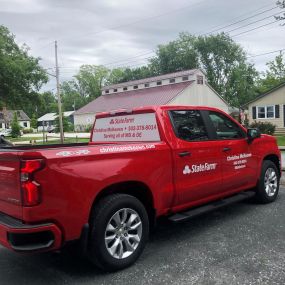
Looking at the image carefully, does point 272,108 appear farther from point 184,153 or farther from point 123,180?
point 123,180

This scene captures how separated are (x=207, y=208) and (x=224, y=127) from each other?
54.4 inches

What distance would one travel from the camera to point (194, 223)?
5.53 meters

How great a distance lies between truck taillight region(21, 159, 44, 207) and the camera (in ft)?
10.8

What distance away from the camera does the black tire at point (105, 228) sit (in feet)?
12.1

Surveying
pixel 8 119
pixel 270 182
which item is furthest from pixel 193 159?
pixel 8 119

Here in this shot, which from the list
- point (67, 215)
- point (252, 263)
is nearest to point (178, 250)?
point (252, 263)

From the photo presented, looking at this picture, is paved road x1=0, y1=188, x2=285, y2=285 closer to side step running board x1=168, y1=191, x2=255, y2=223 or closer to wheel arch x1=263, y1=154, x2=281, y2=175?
side step running board x1=168, y1=191, x2=255, y2=223

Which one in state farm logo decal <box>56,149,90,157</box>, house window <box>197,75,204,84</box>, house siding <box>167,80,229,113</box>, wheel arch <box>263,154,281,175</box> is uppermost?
house window <box>197,75,204,84</box>

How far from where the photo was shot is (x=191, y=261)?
408 centimetres

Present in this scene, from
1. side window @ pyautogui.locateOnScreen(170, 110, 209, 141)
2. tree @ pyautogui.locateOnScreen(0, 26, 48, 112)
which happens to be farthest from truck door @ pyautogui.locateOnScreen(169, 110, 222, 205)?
tree @ pyautogui.locateOnScreen(0, 26, 48, 112)

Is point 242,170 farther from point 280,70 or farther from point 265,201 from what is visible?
point 280,70

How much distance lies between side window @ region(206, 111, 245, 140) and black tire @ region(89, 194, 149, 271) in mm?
2070

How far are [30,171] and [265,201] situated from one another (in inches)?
181

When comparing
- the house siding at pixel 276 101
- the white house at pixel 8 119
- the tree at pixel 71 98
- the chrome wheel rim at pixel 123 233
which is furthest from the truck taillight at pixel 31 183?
the tree at pixel 71 98
